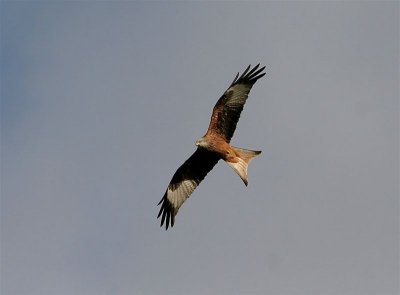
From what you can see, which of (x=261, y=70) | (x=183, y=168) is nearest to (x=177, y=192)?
(x=183, y=168)

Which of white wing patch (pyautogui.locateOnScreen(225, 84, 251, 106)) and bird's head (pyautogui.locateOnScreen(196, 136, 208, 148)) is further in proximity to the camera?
white wing patch (pyautogui.locateOnScreen(225, 84, 251, 106))

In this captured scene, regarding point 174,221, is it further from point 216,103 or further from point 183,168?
point 216,103

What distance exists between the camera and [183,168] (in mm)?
15438

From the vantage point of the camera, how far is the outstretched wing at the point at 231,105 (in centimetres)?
1477

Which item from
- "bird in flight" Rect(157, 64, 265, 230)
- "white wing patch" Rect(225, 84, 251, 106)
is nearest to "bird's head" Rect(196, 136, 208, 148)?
"bird in flight" Rect(157, 64, 265, 230)

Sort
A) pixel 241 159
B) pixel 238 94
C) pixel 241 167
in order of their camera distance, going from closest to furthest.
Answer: pixel 241 167, pixel 241 159, pixel 238 94

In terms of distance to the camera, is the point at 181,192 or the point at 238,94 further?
the point at 181,192

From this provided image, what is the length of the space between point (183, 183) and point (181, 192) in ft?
0.68

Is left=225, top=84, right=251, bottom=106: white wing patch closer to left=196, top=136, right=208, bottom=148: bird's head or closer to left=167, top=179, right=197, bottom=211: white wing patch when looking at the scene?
left=196, top=136, right=208, bottom=148: bird's head

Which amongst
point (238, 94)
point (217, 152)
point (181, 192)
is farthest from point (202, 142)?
point (181, 192)

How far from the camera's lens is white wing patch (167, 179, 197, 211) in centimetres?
1560

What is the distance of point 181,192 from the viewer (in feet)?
51.5

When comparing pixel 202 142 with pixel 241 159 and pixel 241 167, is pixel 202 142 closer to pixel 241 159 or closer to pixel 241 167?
pixel 241 159

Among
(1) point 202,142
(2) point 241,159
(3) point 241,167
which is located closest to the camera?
(3) point 241,167
